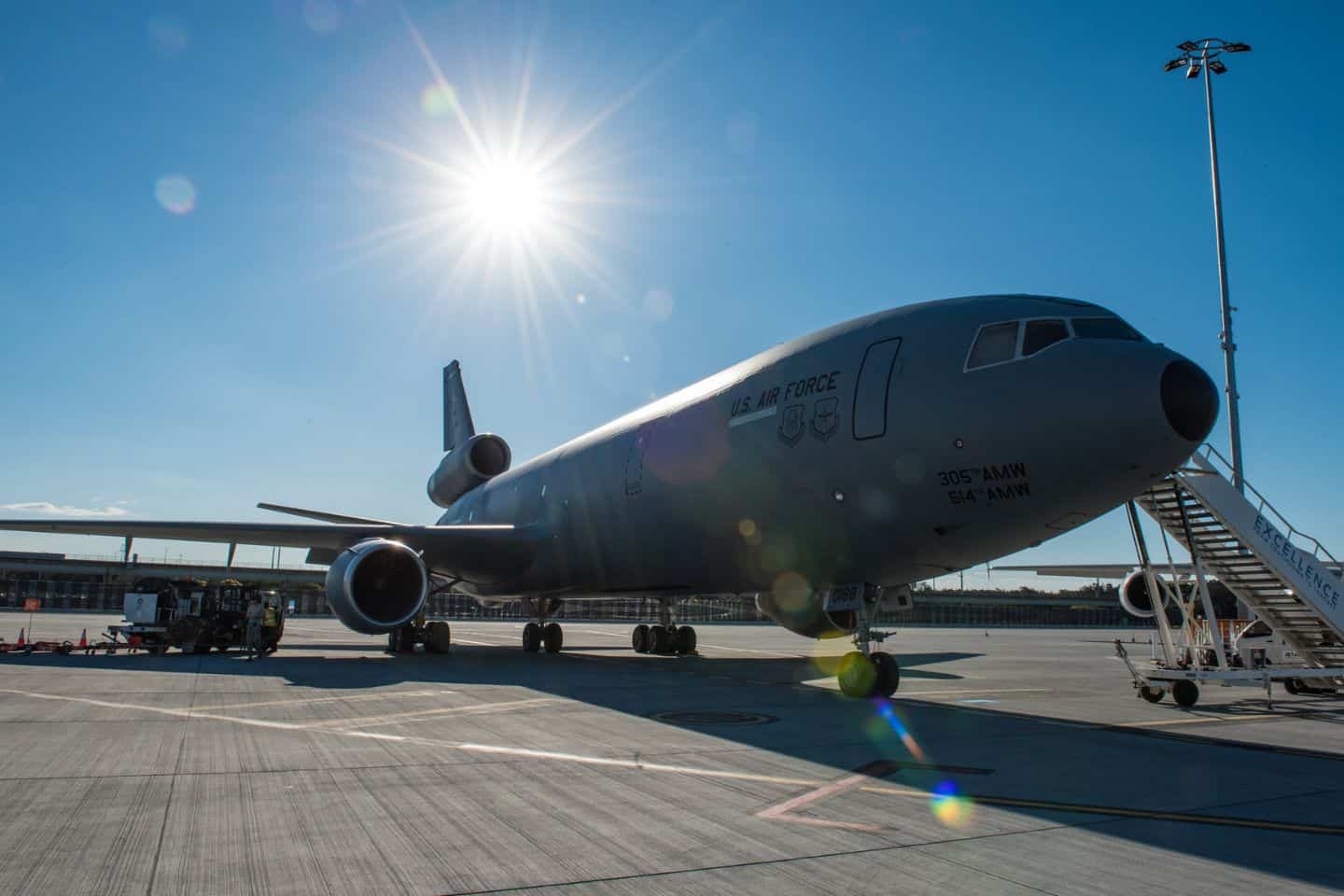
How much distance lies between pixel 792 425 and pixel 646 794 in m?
6.21

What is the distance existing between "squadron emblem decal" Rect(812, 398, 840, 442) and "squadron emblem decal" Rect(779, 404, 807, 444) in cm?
20

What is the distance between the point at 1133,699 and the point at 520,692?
884 cm

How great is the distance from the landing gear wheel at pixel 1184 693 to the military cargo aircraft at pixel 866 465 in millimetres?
4034

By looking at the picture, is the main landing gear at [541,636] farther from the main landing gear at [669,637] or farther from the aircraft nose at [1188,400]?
the aircraft nose at [1188,400]

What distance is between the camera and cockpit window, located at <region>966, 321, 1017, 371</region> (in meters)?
9.05

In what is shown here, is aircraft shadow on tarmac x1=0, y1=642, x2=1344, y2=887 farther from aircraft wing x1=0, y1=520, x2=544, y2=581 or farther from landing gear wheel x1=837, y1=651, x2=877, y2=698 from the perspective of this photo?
aircraft wing x1=0, y1=520, x2=544, y2=581

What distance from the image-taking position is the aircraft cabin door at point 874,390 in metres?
9.80

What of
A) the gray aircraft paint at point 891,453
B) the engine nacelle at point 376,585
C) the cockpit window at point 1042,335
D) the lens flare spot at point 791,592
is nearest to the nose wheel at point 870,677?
the gray aircraft paint at point 891,453

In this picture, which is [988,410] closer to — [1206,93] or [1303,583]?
[1303,583]

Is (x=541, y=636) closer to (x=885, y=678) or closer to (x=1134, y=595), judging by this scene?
(x=885, y=678)

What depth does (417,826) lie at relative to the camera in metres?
4.61

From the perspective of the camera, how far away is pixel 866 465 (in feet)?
32.5

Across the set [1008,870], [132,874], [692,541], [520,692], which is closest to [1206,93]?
[692,541]

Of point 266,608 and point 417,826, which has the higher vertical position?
point 266,608
